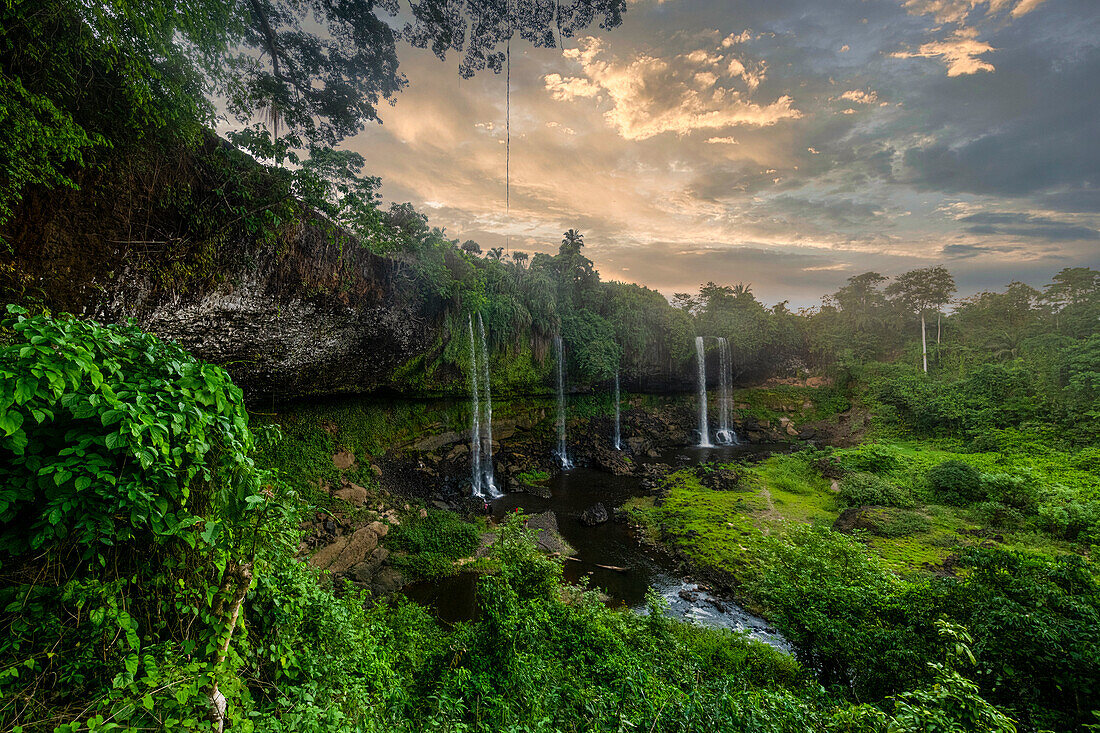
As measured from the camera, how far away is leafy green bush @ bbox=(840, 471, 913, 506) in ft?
41.9

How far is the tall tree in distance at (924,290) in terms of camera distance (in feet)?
98.1

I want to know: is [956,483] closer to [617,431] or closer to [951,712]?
[951,712]

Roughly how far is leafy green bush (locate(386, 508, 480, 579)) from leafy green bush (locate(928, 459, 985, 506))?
1640cm

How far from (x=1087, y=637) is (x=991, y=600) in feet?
2.21

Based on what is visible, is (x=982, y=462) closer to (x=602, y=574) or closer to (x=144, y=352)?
(x=602, y=574)

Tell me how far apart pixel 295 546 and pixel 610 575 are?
8.85 meters

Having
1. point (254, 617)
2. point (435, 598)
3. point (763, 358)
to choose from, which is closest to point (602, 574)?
point (435, 598)

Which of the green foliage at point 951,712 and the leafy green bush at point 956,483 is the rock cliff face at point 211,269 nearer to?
the green foliage at point 951,712

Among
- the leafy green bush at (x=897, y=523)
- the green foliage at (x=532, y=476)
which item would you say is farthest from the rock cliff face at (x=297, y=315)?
the leafy green bush at (x=897, y=523)

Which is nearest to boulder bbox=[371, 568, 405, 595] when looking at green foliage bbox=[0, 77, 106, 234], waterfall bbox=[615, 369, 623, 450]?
green foliage bbox=[0, 77, 106, 234]

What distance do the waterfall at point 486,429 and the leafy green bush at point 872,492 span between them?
1392 cm

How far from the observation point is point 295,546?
3600 millimetres

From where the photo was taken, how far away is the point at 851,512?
40.6 ft

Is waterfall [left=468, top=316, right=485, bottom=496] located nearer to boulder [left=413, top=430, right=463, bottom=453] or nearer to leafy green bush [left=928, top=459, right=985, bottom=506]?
boulder [left=413, top=430, right=463, bottom=453]
